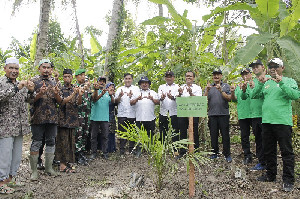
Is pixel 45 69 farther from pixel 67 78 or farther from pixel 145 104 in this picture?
pixel 145 104

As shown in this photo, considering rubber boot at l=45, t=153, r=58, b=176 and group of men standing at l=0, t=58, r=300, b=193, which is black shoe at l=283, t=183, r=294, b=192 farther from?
rubber boot at l=45, t=153, r=58, b=176

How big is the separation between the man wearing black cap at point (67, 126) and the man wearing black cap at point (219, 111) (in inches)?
91.8

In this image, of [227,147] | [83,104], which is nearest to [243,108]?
[227,147]

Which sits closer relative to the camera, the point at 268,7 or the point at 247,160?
the point at 268,7

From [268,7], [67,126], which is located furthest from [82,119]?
[268,7]

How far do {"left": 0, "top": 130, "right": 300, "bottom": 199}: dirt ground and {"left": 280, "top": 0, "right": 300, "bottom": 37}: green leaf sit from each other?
2.27m

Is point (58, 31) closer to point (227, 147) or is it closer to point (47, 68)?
point (47, 68)

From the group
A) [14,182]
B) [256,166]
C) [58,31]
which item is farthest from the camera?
[58,31]

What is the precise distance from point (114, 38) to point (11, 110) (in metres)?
3.55

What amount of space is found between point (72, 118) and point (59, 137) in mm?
406

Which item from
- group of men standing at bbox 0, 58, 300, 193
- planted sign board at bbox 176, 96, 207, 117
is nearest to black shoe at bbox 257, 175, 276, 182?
group of men standing at bbox 0, 58, 300, 193

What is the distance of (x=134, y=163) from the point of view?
4672 mm

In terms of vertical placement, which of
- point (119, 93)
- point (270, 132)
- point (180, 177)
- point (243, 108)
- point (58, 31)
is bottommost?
point (180, 177)

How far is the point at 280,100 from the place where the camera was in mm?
3270
